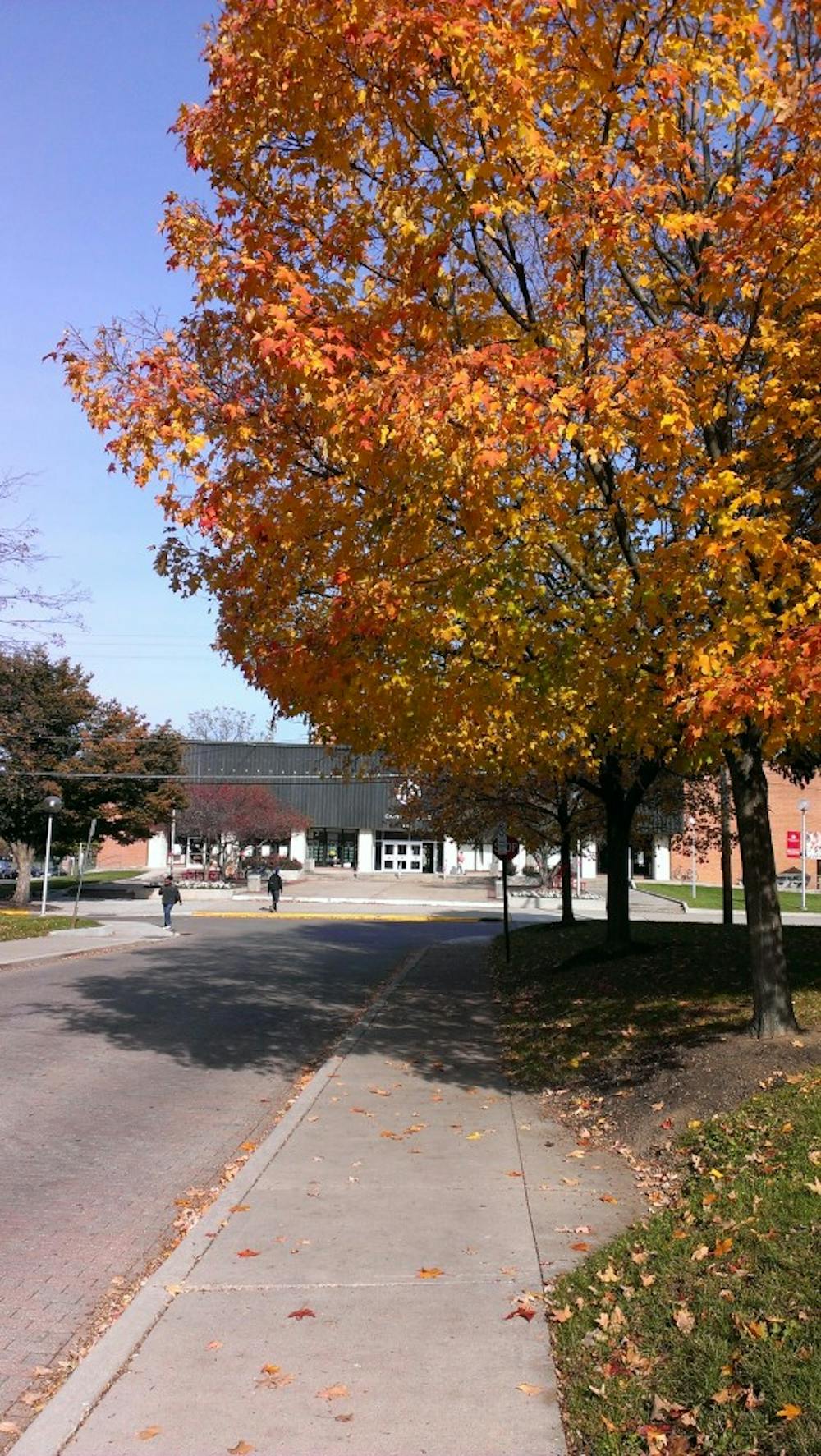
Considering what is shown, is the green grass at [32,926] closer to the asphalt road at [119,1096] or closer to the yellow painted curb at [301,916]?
the asphalt road at [119,1096]

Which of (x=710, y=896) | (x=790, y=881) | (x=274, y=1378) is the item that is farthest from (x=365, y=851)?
(x=274, y=1378)

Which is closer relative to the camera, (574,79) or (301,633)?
(574,79)

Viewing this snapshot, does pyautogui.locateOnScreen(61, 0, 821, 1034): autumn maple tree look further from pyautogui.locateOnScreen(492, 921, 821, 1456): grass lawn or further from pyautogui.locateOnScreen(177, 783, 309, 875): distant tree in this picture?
pyautogui.locateOnScreen(177, 783, 309, 875): distant tree

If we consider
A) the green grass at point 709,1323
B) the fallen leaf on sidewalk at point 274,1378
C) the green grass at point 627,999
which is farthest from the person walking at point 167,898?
the fallen leaf on sidewalk at point 274,1378

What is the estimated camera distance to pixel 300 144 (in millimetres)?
8312

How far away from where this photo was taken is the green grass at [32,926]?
25.6m

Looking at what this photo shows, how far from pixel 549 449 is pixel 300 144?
11.0ft

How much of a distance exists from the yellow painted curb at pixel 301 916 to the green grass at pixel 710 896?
33.5 ft

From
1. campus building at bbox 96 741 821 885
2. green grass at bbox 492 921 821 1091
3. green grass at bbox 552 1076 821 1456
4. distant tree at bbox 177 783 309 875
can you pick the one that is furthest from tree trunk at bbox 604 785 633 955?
campus building at bbox 96 741 821 885

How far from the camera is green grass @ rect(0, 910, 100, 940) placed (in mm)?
25625

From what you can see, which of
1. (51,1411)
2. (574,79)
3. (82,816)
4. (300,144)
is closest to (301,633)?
(300,144)

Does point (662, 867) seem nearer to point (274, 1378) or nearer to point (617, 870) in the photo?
point (617, 870)

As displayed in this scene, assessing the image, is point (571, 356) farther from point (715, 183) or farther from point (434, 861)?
point (434, 861)

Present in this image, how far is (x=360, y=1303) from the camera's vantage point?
196 inches
